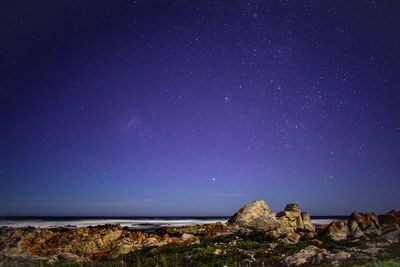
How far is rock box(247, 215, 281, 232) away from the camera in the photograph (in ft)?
81.3

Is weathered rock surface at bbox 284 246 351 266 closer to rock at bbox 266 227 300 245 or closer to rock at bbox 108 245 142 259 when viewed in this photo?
rock at bbox 266 227 300 245

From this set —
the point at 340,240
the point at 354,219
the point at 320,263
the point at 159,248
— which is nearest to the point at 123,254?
the point at 159,248

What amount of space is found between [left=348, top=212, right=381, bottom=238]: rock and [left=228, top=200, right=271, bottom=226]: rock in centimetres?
981

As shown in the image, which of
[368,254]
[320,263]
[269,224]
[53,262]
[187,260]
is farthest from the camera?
[269,224]

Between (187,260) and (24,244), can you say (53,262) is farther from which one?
(24,244)

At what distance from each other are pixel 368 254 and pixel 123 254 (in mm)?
18723

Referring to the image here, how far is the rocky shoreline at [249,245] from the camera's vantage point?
1705cm

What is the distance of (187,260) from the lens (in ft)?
60.5

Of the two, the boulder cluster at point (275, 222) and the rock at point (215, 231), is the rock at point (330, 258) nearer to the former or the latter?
the boulder cluster at point (275, 222)

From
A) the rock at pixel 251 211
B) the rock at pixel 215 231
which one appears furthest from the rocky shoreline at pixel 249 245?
the rock at pixel 215 231

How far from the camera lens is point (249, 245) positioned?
2102cm

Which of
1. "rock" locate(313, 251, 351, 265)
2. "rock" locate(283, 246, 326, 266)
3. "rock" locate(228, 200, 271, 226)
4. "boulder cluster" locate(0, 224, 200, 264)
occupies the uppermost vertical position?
"rock" locate(228, 200, 271, 226)

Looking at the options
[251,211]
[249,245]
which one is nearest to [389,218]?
[251,211]

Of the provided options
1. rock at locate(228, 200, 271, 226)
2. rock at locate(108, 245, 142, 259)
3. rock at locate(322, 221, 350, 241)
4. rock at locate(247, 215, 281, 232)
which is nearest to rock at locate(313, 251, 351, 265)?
rock at locate(322, 221, 350, 241)
